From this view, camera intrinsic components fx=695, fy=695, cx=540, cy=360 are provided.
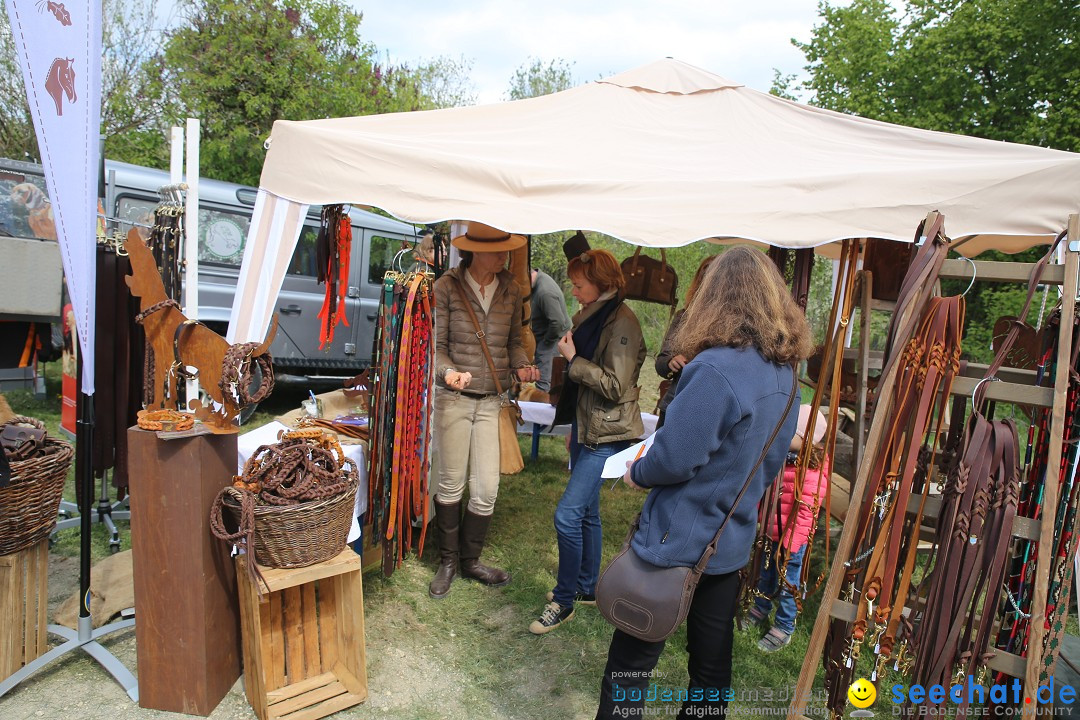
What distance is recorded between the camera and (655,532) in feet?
5.98

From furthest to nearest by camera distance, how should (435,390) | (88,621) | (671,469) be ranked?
(435,390) < (88,621) < (671,469)

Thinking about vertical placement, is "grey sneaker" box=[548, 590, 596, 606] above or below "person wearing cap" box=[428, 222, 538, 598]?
below

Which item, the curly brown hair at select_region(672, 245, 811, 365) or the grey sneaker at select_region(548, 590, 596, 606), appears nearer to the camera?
the curly brown hair at select_region(672, 245, 811, 365)

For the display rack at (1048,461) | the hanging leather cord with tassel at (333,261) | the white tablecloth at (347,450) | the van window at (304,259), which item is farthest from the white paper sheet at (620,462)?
the van window at (304,259)

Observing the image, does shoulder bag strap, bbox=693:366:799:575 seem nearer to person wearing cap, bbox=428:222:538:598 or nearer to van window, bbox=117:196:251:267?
person wearing cap, bbox=428:222:538:598

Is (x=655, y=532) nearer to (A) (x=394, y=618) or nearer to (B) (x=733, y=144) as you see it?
(A) (x=394, y=618)

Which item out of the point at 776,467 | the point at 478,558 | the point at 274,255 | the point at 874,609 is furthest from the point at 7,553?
the point at 874,609

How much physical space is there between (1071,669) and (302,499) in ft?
8.69

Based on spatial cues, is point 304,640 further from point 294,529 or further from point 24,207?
point 24,207

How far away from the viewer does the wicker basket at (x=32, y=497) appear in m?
2.30

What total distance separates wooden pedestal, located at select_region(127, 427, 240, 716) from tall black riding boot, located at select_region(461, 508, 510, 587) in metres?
1.33

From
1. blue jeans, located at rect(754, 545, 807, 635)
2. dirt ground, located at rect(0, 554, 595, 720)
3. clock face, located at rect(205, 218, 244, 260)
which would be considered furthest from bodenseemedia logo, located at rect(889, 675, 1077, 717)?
clock face, located at rect(205, 218, 244, 260)

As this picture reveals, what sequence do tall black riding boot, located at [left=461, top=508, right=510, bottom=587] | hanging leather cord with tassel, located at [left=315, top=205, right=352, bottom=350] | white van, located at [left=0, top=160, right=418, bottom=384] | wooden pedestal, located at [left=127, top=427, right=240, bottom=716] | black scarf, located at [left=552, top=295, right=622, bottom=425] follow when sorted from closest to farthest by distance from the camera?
wooden pedestal, located at [left=127, top=427, right=240, bottom=716] < black scarf, located at [left=552, top=295, right=622, bottom=425] < hanging leather cord with tassel, located at [left=315, top=205, right=352, bottom=350] < tall black riding boot, located at [left=461, top=508, right=510, bottom=587] < white van, located at [left=0, top=160, right=418, bottom=384]

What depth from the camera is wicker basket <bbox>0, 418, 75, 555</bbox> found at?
2.30 meters
